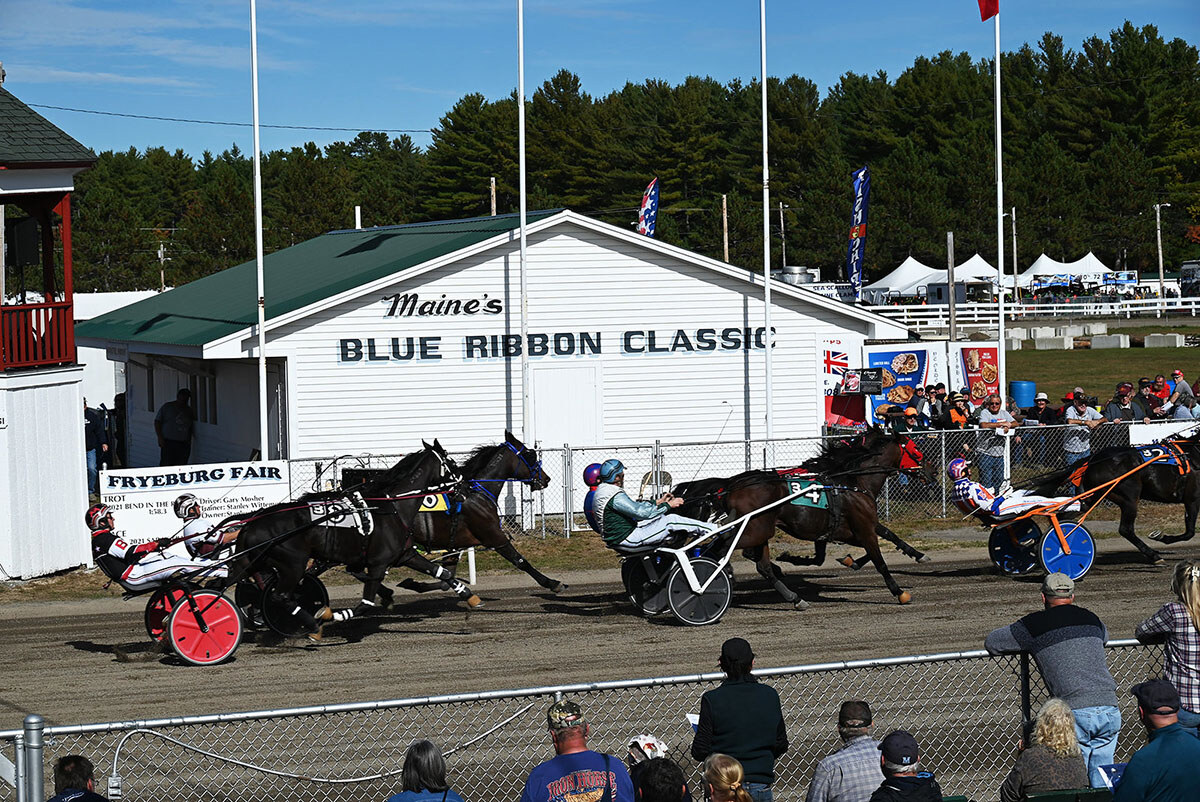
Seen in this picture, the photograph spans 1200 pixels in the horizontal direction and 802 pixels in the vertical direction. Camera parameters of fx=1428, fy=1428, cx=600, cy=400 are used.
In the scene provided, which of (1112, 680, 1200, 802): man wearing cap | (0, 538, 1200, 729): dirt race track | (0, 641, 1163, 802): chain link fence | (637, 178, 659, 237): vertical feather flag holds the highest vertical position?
(637, 178, 659, 237): vertical feather flag

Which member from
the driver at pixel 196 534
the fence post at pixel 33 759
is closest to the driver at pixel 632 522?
the driver at pixel 196 534

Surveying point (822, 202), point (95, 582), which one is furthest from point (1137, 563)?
point (822, 202)

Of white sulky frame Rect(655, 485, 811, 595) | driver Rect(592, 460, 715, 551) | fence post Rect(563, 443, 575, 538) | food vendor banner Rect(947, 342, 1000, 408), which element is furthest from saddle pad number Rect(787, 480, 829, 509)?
food vendor banner Rect(947, 342, 1000, 408)

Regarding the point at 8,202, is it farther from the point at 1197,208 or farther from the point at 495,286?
the point at 1197,208

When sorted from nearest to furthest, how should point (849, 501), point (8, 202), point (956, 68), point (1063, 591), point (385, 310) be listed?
point (1063, 591), point (849, 501), point (8, 202), point (385, 310), point (956, 68)

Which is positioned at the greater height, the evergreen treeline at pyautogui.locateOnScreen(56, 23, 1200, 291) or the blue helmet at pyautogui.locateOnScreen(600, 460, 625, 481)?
the evergreen treeline at pyautogui.locateOnScreen(56, 23, 1200, 291)

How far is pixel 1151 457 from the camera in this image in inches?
703

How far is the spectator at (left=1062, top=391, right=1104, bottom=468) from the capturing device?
22.3 meters

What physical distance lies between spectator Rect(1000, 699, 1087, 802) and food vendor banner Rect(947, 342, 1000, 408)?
885 inches

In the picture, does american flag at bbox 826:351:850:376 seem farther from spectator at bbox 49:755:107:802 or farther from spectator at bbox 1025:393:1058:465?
spectator at bbox 49:755:107:802

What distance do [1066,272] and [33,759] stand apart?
273ft

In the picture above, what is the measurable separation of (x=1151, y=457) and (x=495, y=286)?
1071cm

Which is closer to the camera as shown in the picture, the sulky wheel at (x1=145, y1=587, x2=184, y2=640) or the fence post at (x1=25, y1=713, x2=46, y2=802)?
the fence post at (x1=25, y1=713, x2=46, y2=802)

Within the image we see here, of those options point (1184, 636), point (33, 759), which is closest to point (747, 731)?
point (1184, 636)
